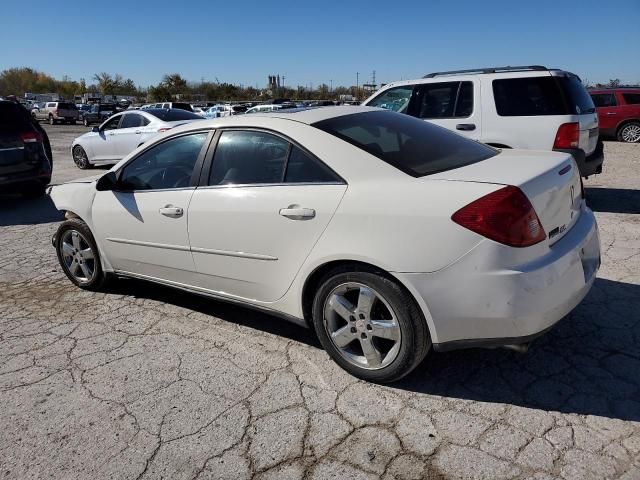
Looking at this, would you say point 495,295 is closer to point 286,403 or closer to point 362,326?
point 362,326

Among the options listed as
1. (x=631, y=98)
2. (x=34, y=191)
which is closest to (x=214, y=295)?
(x=34, y=191)

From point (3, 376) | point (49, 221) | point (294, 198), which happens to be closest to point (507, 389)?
point (294, 198)

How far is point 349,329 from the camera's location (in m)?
2.85

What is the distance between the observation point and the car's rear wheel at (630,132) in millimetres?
15211

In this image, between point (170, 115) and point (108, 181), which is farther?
point (170, 115)

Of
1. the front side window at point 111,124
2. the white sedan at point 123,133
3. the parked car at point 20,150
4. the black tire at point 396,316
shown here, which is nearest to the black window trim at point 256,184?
the black tire at point 396,316

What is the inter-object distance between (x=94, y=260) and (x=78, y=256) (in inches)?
9.8

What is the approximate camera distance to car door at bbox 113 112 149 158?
38.5ft

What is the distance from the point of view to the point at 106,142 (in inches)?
495

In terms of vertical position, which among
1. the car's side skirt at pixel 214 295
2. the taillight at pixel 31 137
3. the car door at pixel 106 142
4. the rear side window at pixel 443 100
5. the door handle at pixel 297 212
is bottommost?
the car's side skirt at pixel 214 295

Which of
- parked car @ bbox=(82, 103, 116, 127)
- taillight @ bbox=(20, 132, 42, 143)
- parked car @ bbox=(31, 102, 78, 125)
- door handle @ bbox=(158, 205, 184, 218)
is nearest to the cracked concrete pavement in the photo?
door handle @ bbox=(158, 205, 184, 218)

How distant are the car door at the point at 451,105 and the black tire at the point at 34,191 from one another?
6.78 m

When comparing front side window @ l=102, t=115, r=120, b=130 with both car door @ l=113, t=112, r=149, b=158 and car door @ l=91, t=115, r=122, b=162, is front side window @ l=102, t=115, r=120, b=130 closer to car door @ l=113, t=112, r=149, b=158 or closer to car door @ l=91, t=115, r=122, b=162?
car door @ l=91, t=115, r=122, b=162

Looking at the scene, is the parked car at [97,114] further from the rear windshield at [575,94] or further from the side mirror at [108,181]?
the side mirror at [108,181]
